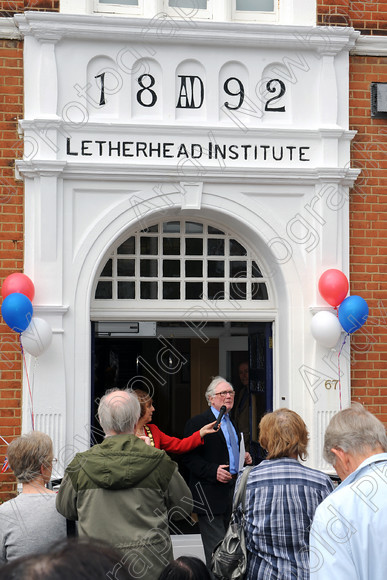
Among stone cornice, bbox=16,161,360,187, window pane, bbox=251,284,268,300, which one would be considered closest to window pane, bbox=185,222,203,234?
stone cornice, bbox=16,161,360,187

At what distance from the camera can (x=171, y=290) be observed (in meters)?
7.69

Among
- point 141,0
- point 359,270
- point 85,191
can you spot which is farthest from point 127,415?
point 141,0

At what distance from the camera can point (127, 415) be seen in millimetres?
4035

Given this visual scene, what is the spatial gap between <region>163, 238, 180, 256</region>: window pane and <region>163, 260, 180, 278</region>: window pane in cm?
8

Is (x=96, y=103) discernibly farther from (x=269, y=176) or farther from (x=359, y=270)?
(x=359, y=270)

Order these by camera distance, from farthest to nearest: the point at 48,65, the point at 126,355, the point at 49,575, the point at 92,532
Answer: the point at 126,355 → the point at 48,65 → the point at 92,532 → the point at 49,575

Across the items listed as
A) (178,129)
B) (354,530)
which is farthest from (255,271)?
(354,530)

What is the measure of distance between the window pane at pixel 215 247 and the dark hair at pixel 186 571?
486cm

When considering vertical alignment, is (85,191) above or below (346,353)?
above

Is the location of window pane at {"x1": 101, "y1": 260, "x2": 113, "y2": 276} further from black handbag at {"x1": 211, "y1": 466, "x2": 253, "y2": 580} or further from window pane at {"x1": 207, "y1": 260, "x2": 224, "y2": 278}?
black handbag at {"x1": 211, "y1": 466, "x2": 253, "y2": 580}

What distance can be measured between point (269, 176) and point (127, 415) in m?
3.86

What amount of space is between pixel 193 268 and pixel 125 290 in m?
0.66

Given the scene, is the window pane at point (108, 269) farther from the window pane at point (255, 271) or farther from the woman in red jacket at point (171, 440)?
the woman in red jacket at point (171, 440)

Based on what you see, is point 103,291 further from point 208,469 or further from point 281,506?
point 281,506
